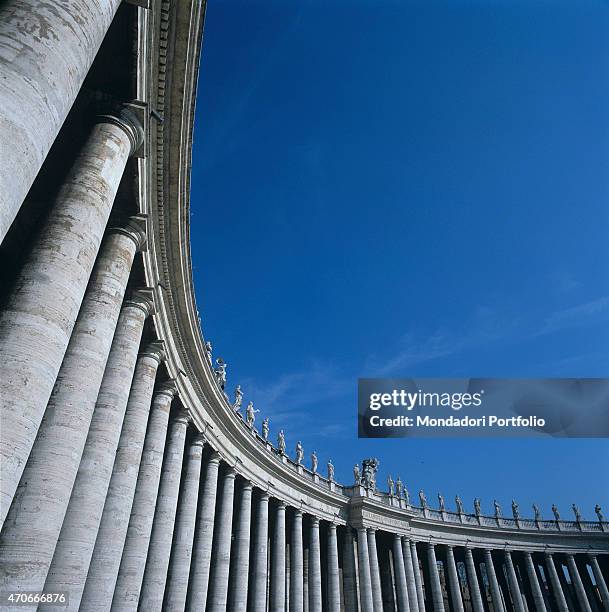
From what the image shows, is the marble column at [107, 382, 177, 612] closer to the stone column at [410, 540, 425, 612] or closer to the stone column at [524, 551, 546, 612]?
the stone column at [410, 540, 425, 612]

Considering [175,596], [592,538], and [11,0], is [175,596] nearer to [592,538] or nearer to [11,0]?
[11,0]

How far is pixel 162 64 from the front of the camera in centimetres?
1466

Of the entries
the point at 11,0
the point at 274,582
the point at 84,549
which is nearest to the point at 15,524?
the point at 84,549

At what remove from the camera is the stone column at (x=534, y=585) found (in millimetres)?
61562

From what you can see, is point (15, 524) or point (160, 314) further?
point (160, 314)

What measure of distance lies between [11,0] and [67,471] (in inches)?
403

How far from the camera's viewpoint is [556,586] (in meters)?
63.5

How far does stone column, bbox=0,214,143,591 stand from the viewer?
33.5ft

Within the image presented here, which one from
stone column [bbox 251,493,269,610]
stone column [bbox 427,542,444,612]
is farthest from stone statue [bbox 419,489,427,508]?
stone column [bbox 251,493,269,610]

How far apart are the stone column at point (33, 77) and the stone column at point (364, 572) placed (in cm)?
5306

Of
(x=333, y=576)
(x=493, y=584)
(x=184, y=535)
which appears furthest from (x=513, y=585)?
(x=184, y=535)

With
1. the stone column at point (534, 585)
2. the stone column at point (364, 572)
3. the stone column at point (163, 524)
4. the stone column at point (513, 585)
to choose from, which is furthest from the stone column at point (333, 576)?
the stone column at point (534, 585)

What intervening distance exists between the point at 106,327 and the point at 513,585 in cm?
6931

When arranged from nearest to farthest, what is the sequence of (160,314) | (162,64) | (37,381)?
(37,381) < (162,64) < (160,314)
